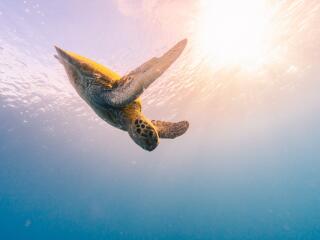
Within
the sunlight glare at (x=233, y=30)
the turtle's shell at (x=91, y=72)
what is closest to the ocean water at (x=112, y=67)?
the sunlight glare at (x=233, y=30)

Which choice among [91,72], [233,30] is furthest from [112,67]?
[91,72]

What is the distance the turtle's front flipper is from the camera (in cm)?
236

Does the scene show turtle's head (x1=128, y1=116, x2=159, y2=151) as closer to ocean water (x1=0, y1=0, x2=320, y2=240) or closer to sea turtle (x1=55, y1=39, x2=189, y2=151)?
sea turtle (x1=55, y1=39, x2=189, y2=151)

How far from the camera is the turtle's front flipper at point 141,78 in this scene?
236cm

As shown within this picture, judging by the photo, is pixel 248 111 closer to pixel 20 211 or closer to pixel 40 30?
pixel 40 30

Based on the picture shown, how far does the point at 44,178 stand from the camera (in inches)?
1919

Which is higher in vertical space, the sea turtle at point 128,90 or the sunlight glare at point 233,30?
the sunlight glare at point 233,30

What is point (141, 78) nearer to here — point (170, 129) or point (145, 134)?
point (145, 134)

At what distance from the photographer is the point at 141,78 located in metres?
2.49

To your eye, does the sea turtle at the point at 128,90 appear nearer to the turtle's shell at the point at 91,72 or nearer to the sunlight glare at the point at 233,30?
the turtle's shell at the point at 91,72

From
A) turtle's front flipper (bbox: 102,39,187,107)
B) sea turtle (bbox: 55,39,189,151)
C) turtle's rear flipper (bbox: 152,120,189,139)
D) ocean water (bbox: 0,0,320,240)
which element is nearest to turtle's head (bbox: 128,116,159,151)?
sea turtle (bbox: 55,39,189,151)

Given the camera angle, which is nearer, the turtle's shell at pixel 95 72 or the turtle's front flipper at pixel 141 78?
the turtle's front flipper at pixel 141 78

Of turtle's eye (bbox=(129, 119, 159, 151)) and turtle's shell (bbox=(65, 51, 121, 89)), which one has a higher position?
turtle's shell (bbox=(65, 51, 121, 89))

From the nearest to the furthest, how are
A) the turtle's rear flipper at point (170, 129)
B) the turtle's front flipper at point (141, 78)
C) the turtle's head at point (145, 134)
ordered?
the turtle's front flipper at point (141, 78) < the turtle's head at point (145, 134) < the turtle's rear flipper at point (170, 129)
